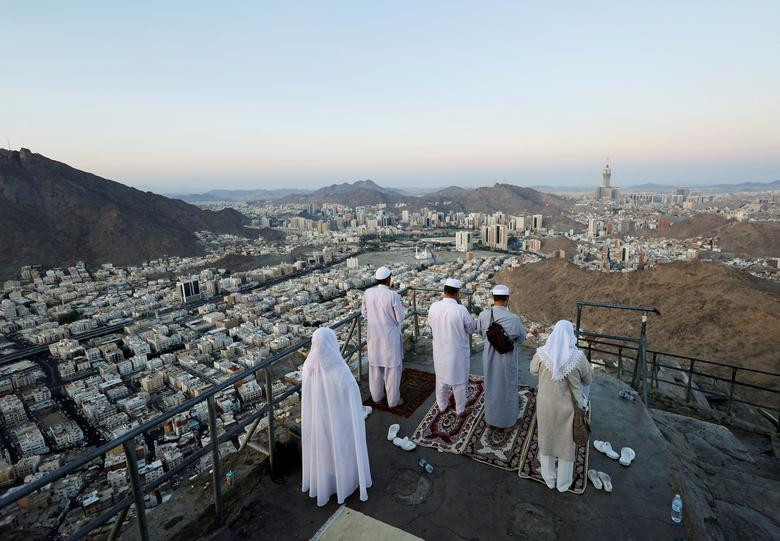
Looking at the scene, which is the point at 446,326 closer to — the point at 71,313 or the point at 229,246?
the point at 71,313

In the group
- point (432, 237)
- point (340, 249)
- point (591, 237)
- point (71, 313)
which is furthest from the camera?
point (432, 237)

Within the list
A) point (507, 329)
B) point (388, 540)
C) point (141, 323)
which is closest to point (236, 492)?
point (388, 540)

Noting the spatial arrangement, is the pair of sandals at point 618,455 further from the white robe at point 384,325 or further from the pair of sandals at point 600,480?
the white robe at point 384,325

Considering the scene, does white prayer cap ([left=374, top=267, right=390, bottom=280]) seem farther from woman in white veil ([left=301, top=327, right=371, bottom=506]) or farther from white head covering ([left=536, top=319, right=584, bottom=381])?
white head covering ([left=536, top=319, right=584, bottom=381])

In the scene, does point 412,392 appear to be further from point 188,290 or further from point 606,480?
point 188,290

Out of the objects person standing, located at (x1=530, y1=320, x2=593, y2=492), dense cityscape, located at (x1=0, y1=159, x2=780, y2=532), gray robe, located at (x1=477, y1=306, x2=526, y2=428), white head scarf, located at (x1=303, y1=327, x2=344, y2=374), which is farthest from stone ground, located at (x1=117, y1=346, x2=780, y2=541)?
white head scarf, located at (x1=303, y1=327, x2=344, y2=374)

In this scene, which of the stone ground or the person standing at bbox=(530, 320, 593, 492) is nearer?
the stone ground

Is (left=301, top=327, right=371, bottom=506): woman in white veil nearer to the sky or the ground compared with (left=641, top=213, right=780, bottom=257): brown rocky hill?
nearer to the sky
